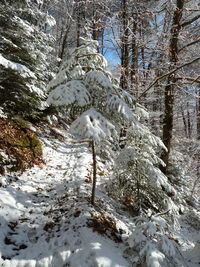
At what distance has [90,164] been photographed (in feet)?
28.0

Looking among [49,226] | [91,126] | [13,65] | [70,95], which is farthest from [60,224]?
[13,65]

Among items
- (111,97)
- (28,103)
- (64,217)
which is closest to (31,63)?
(28,103)

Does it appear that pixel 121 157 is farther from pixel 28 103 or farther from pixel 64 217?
pixel 28 103

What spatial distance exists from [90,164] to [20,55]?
4.83 meters

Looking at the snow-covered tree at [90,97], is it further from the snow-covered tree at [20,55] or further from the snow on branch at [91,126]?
the snow-covered tree at [20,55]

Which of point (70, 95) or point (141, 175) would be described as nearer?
point (70, 95)

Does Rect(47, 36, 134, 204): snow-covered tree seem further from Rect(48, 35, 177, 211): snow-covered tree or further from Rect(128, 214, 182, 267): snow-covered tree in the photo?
Rect(128, 214, 182, 267): snow-covered tree

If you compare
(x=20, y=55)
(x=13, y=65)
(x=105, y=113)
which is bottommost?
(x=105, y=113)

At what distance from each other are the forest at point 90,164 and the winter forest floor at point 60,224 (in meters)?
0.02

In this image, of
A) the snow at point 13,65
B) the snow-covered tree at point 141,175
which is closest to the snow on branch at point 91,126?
the snow-covered tree at point 141,175

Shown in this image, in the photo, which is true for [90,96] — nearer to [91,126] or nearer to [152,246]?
[91,126]

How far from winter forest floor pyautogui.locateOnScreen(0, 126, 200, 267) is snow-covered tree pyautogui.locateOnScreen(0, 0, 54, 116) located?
99.0 inches

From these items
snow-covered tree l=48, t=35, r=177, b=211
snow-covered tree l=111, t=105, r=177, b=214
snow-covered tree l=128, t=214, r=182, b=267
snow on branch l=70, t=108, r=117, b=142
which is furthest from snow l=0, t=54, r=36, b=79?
snow-covered tree l=128, t=214, r=182, b=267

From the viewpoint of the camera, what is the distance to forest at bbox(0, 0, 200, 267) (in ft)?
12.5
